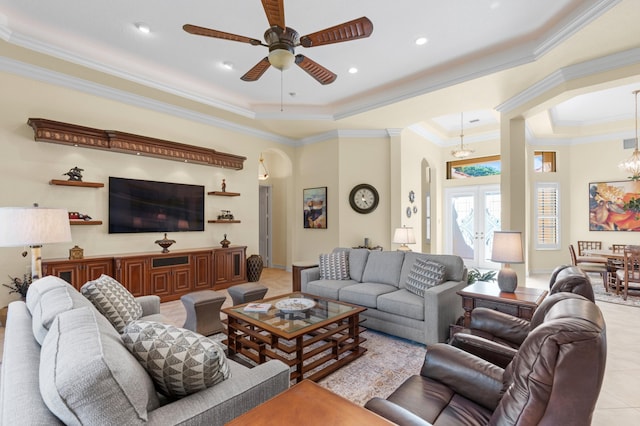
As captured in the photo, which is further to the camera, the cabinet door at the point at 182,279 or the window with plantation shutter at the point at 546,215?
the window with plantation shutter at the point at 546,215

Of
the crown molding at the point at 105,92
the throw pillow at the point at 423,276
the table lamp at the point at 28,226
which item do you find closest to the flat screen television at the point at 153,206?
the crown molding at the point at 105,92

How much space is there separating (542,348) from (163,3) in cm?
387

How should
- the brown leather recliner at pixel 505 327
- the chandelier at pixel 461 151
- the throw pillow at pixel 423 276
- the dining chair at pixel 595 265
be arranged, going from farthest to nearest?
the chandelier at pixel 461 151 < the dining chair at pixel 595 265 < the throw pillow at pixel 423 276 < the brown leather recliner at pixel 505 327

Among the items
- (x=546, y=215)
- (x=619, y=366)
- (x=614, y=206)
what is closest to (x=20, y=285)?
(x=619, y=366)

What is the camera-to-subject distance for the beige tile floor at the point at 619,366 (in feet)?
6.81

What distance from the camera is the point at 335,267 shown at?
4223 millimetres

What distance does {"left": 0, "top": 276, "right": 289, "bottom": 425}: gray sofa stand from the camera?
85cm

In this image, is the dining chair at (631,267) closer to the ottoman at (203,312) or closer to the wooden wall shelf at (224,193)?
the ottoman at (203,312)

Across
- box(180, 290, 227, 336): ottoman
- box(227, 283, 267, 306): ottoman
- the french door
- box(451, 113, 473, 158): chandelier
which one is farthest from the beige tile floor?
box(451, 113, 473, 158): chandelier

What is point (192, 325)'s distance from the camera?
3293mm

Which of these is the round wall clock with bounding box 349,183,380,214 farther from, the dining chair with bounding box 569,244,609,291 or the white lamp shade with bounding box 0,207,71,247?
the white lamp shade with bounding box 0,207,71,247

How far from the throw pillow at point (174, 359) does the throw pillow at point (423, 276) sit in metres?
2.52

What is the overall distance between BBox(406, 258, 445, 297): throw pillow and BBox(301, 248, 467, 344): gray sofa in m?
0.07

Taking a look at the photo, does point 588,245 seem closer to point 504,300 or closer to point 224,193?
point 504,300
